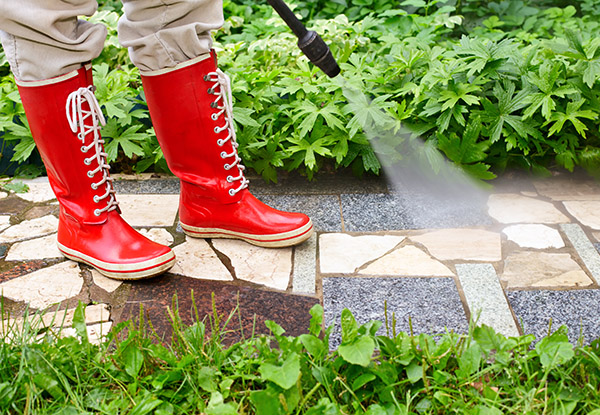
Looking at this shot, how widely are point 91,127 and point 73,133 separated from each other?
0.06 metres

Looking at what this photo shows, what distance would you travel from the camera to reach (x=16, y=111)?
8.46ft

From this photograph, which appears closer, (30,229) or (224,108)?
(224,108)

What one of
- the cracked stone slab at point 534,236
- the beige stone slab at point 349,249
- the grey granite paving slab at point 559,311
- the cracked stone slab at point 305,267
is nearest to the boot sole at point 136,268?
the cracked stone slab at point 305,267

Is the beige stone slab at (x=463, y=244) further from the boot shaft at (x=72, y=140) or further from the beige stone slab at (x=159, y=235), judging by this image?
the boot shaft at (x=72, y=140)

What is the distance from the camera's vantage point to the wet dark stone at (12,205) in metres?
2.30

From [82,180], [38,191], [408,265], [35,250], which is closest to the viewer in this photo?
[82,180]

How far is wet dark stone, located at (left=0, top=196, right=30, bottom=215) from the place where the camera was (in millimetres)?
2301

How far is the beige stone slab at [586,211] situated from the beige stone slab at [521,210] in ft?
0.18

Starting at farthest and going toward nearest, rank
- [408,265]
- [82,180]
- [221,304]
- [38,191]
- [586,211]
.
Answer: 1. [38,191]
2. [586,211]
3. [408,265]
4. [82,180]
5. [221,304]

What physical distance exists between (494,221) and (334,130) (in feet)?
2.45

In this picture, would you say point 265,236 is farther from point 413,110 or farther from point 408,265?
point 413,110

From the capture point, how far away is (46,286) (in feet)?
5.81

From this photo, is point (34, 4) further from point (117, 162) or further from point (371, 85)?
point (371, 85)

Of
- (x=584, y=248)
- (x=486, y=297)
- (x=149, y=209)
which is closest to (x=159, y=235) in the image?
(x=149, y=209)
